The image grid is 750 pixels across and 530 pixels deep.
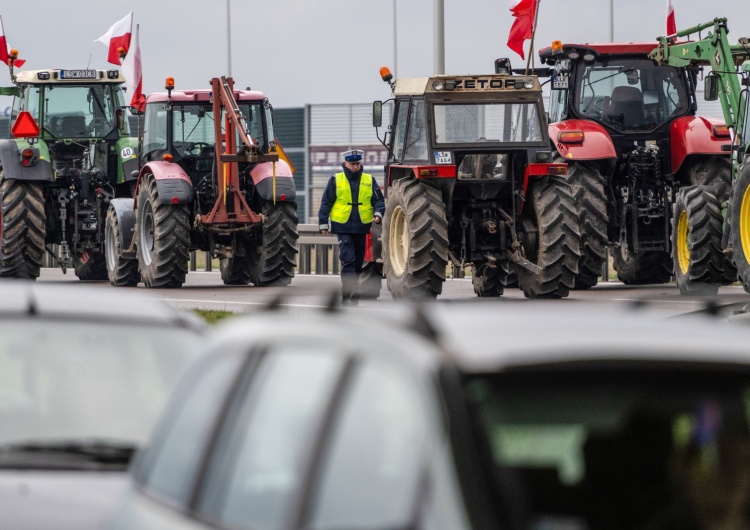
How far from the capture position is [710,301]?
4.29 m

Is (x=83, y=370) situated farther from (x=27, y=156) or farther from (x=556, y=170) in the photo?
(x=27, y=156)

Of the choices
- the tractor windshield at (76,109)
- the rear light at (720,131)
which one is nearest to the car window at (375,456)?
the rear light at (720,131)

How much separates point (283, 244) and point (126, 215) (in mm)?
2397

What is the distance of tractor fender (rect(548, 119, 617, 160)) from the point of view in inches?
778

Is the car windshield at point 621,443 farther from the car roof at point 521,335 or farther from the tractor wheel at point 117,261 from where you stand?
the tractor wheel at point 117,261

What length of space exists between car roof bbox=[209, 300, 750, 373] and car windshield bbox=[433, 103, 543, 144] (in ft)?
48.2

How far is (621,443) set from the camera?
10.8 ft

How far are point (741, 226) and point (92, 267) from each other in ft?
42.6

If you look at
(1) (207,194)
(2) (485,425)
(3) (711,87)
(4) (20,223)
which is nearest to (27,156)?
(4) (20,223)

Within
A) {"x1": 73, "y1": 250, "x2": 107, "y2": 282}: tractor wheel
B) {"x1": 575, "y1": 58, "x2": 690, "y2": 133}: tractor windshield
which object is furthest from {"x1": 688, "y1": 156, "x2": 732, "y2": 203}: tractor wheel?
{"x1": 73, "y1": 250, "x2": 107, "y2": 282}: tractor wheel

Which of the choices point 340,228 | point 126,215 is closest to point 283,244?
point 126,215

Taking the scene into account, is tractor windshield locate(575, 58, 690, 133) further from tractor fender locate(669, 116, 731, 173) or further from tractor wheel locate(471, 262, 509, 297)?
tractor wheel locate(471, 262, 509, 297)

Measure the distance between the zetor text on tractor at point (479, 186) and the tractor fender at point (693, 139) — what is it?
2058 mm

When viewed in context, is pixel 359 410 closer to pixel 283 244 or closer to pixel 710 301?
pixel 710 301
